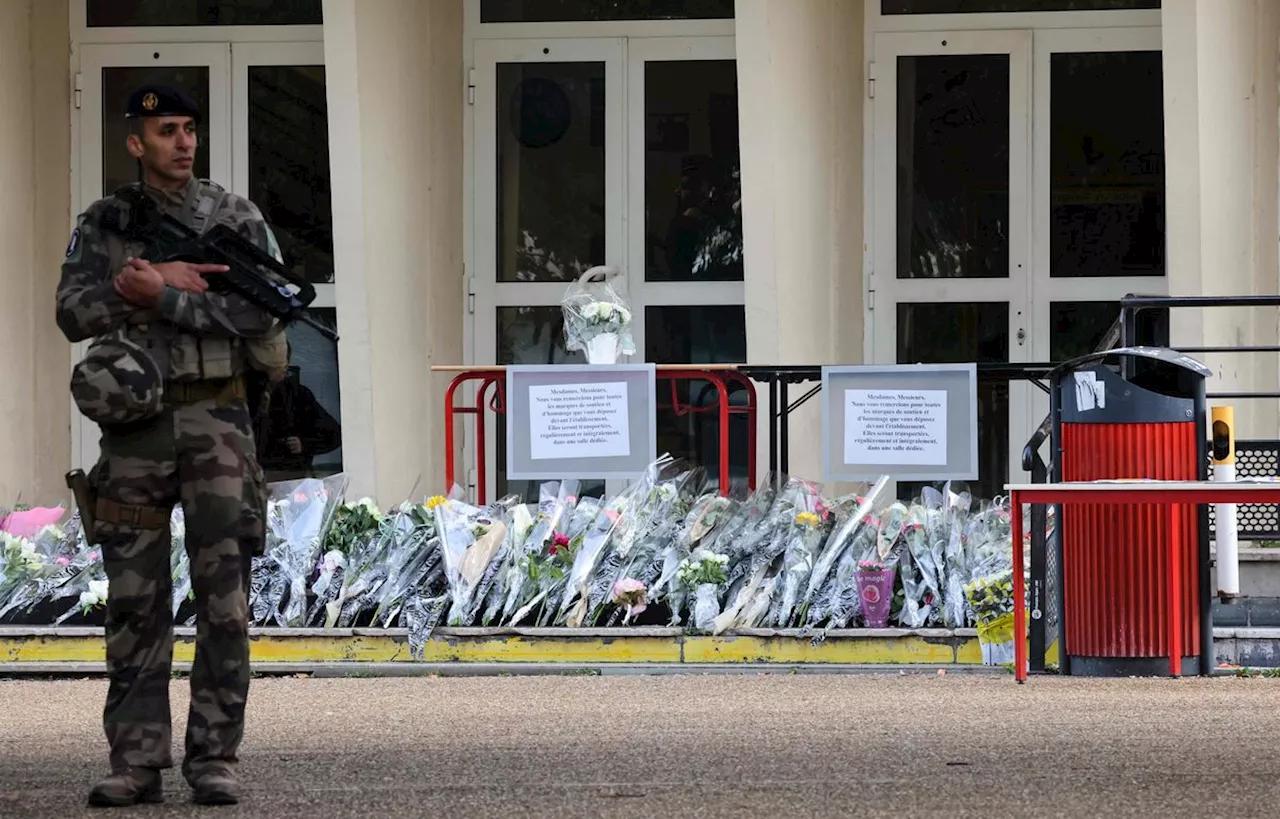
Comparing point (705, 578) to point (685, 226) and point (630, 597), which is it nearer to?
A: point (630, 597)

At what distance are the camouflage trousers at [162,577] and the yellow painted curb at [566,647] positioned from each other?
4.09 metres

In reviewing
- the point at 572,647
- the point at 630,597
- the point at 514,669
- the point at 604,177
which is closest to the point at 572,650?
the point at 572,647

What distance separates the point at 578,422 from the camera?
36.2 ft

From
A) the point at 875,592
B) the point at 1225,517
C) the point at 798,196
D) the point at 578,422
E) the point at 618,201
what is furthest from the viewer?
the point at 618,201

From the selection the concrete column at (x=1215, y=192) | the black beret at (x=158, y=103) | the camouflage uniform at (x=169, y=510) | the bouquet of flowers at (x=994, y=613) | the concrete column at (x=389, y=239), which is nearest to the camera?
the camouflage uniform at (x=169, y=510)

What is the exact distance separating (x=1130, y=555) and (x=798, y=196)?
17.2ft

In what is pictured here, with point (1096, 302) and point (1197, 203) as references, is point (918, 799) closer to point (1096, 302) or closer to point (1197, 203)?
point (1197, 203)

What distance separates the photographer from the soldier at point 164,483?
16.9 feet

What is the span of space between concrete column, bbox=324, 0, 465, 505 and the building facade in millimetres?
28

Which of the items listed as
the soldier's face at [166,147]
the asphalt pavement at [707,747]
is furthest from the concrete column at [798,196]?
the soldier's face at [166,147]

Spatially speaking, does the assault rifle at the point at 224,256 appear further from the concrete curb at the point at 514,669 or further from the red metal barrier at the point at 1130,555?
the red metal barrier at the point at 1130,555

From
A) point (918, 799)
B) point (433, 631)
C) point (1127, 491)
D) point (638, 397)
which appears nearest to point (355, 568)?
point (433, 631)

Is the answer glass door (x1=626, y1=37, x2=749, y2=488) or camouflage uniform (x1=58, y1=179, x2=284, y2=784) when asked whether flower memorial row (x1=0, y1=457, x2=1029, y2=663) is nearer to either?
camouflage uniform (x1=58, y1=179, x2=284, y2=784)

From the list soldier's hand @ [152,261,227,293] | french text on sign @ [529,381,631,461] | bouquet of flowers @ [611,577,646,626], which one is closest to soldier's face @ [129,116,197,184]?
soldier's hand @ [152,261,227,293]
